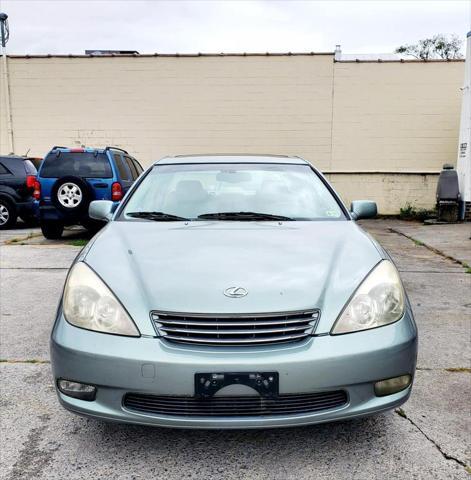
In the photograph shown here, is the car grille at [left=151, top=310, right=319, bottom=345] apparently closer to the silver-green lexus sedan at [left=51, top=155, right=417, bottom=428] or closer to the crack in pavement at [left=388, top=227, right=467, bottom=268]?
the silver-green lexus sedan at [left=51, top=155, right=417, bottom=428]

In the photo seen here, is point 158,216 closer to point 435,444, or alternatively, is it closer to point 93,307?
point 93,307

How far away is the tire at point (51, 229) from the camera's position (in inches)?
342

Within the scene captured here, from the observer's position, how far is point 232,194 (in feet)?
11.1

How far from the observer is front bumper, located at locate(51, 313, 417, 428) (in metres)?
1.93

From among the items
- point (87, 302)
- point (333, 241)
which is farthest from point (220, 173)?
point (87, 302)

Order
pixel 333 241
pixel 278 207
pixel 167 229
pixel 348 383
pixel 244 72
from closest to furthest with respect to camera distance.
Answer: pixel 348 383 → pixel 333 241 → pixel 167 229 → pixel 278 207 → pixel 244 72

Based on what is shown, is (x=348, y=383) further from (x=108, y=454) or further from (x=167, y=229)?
(x=167, y=229)

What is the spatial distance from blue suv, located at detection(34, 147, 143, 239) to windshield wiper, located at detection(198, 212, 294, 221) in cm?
534

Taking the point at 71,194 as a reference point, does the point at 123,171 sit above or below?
above

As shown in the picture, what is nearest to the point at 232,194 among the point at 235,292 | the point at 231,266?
the point at 231,266

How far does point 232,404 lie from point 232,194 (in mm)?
1717

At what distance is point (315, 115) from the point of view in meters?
13.0

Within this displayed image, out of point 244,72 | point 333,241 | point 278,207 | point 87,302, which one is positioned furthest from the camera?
point 244,72

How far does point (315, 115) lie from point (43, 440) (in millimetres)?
11849
